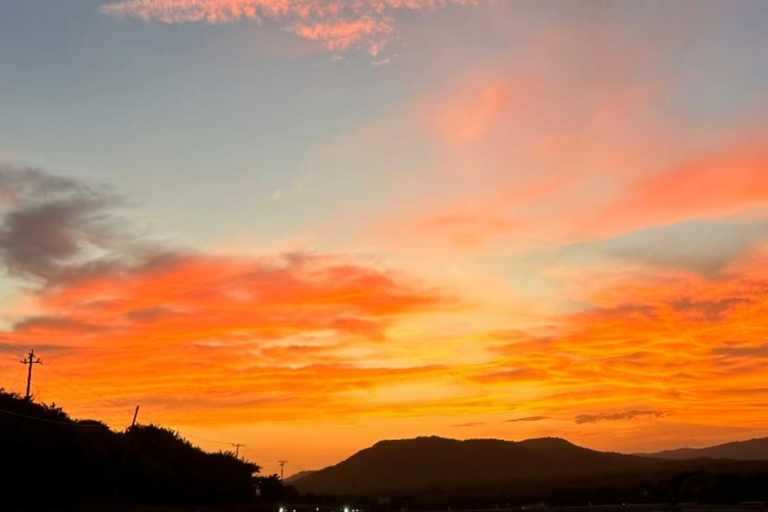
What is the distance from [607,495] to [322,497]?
60803 millimetres

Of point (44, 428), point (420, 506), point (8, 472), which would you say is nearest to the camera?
point (8, 472)

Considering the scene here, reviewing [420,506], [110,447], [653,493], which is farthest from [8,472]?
[420,506]

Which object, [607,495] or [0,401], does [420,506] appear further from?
[0,401]

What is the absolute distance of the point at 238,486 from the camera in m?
113

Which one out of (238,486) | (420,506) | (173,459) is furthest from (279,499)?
(420,506)

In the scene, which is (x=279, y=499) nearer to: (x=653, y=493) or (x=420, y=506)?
(x=420, y=506)

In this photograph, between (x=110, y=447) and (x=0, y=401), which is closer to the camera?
(x=0, y=401)

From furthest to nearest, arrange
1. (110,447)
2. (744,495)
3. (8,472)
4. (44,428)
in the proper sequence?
1. (744,495)
2. (110,447)
3. (44,428)
4. (8,472)

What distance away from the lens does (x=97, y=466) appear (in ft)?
260

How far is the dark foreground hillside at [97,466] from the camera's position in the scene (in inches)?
2504

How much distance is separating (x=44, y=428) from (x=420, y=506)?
372ft

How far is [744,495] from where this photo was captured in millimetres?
118000

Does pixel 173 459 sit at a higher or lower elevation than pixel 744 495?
higher

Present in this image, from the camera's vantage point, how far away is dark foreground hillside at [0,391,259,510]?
6359 cm
